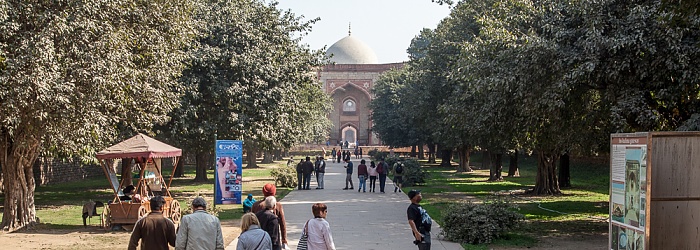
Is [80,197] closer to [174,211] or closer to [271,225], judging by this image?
[174,211]

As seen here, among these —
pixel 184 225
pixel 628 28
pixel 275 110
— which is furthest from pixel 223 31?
pixel 184 225

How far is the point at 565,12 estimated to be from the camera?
1636cm

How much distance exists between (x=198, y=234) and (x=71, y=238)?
8.13 m

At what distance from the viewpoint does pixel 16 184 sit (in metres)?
16.4

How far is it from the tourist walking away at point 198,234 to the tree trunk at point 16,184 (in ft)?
30.9

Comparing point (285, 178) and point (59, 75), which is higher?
point (59, 75)

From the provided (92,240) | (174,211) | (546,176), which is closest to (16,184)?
(92,240)

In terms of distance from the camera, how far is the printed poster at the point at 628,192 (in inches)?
343

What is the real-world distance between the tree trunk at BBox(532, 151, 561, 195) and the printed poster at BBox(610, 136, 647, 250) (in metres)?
17.2

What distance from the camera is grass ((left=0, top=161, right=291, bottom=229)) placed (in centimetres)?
1874

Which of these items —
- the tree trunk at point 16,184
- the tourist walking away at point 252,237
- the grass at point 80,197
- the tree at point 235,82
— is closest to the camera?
the tourist walking away at point 252,237

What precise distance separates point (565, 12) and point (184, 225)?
10931 millimetres

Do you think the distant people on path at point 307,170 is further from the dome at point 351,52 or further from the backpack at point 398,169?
the dome at point 351,52

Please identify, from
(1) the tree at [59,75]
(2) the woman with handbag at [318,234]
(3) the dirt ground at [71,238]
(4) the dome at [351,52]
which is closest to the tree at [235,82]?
(1) the tree at [59,75]
